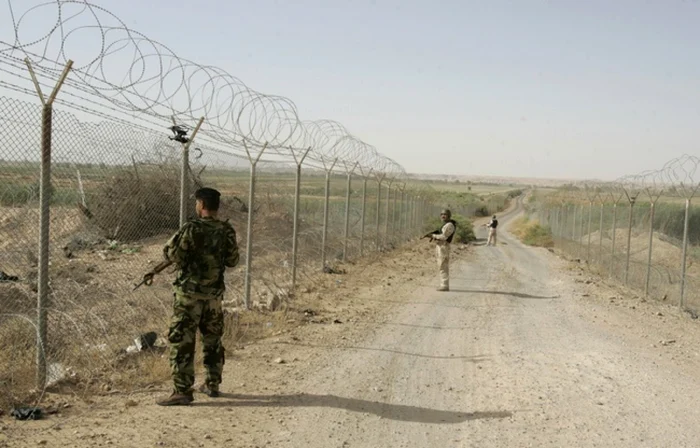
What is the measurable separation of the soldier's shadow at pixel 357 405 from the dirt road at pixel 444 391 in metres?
0.01

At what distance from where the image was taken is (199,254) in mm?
4895

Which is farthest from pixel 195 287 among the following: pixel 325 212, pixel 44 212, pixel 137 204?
pixel 325 212

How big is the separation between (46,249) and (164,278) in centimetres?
566

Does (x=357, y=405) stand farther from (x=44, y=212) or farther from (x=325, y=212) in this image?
(x=325, y=212)

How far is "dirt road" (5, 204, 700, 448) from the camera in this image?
447cm

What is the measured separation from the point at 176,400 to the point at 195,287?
0.80m

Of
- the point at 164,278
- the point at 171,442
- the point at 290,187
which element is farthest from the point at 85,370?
the point at 290,187

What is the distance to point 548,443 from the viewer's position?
4.48m

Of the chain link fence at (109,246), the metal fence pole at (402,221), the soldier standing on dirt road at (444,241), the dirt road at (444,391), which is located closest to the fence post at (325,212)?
the chain link fence at (109,246)

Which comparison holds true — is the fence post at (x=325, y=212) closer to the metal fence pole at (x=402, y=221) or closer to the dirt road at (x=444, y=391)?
the dirt road at (x=444, y=391)

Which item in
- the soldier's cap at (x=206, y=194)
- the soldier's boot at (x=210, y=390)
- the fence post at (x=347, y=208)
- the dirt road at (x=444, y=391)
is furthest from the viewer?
the fence post at (x=347, y=208)

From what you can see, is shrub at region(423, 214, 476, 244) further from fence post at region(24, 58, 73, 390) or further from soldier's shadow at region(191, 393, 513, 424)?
fence post at region(24, 58, 73, 390)

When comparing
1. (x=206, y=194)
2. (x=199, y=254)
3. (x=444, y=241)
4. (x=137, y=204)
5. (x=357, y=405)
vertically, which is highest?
(x=206, y=194)

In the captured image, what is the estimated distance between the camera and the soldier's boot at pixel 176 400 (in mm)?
4836
